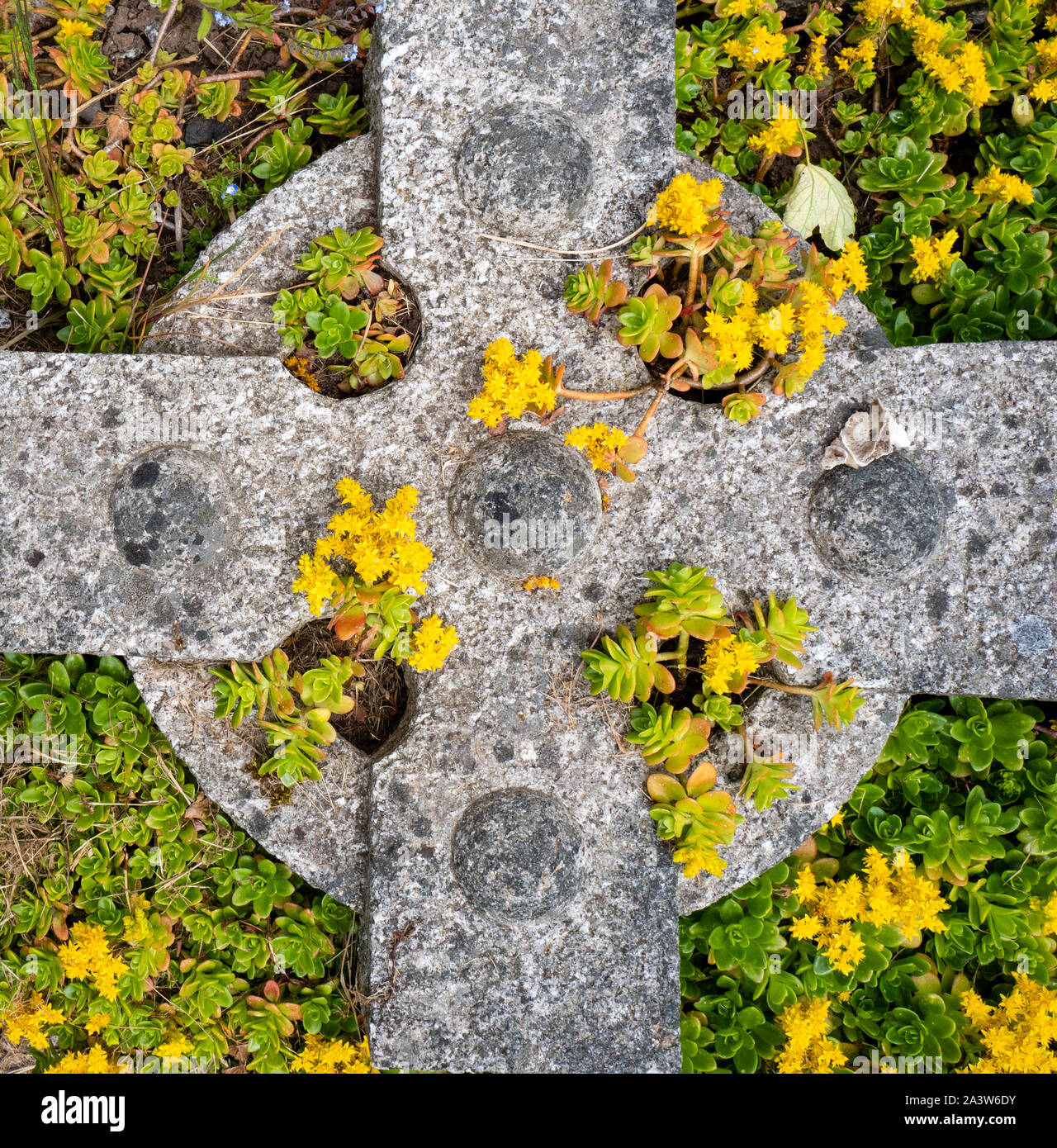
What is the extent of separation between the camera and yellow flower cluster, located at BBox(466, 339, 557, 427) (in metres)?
2.20

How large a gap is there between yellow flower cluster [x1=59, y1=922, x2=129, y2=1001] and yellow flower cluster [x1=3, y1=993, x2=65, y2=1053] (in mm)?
140

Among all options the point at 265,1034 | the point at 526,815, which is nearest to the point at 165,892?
the point at 265,1034

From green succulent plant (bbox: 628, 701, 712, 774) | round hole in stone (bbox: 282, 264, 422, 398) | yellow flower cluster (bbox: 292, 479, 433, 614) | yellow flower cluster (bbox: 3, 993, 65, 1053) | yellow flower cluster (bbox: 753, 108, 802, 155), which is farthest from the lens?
yellow flower cluster (bbox: 753, 108, 802, 155)

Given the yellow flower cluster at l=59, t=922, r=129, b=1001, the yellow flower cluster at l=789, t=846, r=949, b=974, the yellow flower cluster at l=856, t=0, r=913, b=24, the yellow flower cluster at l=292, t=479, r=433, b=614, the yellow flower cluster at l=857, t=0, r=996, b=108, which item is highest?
the yellow flower cluster at l=856, t=0, r=913, b=24

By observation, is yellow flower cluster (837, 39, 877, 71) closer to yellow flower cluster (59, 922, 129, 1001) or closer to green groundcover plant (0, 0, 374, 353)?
green groundcover plant (0, 0, 374, 353)

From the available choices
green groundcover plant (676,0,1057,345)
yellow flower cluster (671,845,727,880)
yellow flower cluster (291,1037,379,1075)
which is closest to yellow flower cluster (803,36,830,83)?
green groundcover plant (676,0,1057,345)

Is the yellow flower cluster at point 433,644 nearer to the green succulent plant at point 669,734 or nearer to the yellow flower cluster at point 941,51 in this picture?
the green succulent plant at point 669,734

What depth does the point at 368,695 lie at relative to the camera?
2.61m

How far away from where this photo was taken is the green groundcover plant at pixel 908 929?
264cm

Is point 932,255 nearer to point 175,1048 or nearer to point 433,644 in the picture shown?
point 433,644

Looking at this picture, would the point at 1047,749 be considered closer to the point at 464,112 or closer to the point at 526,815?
the point at 526,815

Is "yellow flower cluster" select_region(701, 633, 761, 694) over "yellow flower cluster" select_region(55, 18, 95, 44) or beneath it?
beneath

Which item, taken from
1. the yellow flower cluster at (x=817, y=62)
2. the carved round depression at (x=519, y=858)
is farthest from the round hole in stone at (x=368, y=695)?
the yellow flower cluster at (x=817, y=62)

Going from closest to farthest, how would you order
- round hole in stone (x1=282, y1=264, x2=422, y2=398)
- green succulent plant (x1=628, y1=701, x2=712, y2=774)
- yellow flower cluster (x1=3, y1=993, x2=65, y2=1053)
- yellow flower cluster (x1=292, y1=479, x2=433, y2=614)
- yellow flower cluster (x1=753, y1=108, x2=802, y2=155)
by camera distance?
yellow flower cluster (x1=292, y1=479, x2=433, y2=614), green succulent plant (x1=628, y1=701, x2=712, y2=774), round hole in stone (x1=282, y1=264, x2=422, y2=398), yellow flower cluster (x1=3, y1=993, x2=65, y2=1053), yellow flower cluster (x1=753, y1=108, x2=802, y2=155)
